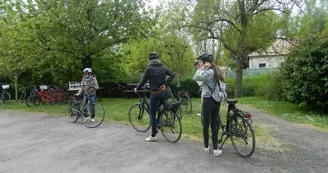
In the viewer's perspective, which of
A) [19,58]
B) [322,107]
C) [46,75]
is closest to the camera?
[322,107]

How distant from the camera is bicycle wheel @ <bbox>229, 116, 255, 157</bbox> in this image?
3670mm

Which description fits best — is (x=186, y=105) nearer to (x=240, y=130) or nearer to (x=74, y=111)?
(x=74, y=111)

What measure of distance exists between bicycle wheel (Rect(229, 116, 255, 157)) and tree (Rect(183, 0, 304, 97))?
903 cm

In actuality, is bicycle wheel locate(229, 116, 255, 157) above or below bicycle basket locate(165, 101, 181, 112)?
below

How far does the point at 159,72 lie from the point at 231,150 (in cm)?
198

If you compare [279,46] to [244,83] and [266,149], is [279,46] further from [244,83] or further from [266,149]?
[266,149]

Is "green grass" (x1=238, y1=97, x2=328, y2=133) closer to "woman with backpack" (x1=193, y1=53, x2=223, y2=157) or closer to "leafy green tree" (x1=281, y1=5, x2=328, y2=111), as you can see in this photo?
"leafy green tree" (x1=281, y1=5, x2=328, y2=111)

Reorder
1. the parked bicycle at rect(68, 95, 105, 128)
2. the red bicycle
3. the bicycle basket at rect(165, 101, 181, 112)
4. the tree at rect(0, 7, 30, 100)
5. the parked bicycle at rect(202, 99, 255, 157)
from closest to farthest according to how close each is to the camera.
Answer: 1. the parked bicycle at rect(202, 99, 255, 157)
2. the bicycle basket at rect(165, 101, 181, 112)
3. the parked bicycle at rect(68, 95, 105, 128)
4. the tree at rect(0, 7, 30, 100)
5. the red bicycle

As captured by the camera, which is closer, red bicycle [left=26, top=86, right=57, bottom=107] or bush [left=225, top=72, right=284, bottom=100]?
bush [left=225, top=72, right=284, bottom=100]

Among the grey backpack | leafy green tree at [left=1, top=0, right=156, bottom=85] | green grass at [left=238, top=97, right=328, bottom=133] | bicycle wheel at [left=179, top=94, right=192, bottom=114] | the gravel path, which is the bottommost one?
the gravel path

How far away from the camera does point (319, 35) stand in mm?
7941

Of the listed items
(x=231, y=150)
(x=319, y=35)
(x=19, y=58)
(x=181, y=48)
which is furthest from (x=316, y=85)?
(x=19, y=58)

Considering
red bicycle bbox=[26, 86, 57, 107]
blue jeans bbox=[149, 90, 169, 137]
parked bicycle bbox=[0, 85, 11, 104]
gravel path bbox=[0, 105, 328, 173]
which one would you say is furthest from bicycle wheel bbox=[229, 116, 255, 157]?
parked bicycle bbox=[0, 85, 11, 104]

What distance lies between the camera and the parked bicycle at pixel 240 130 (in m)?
3.65
